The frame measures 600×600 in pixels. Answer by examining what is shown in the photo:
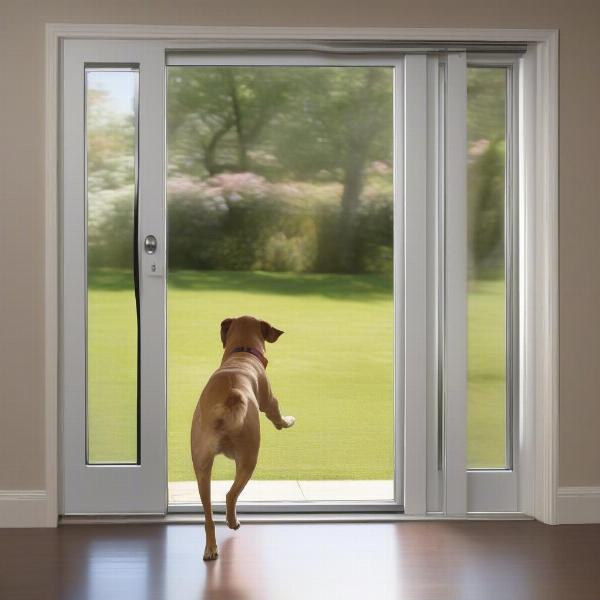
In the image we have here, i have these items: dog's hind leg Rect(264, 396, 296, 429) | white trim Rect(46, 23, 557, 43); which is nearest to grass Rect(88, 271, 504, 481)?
dog's hind leg Rect(264, 396, 296, 429)

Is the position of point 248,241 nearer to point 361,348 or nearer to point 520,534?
point 361,348

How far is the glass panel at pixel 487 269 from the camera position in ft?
12.3

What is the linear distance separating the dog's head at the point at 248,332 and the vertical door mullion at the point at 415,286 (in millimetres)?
620

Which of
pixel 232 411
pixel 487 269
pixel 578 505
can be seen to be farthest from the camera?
pixel 487 269

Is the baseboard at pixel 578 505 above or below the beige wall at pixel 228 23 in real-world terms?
below

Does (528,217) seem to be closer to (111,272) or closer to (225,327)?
(225,327)

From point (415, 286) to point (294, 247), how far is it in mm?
2655

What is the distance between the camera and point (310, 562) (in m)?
3.10

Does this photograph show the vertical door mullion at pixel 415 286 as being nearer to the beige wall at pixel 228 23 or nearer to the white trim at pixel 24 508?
the beige wall at pixel 228 23

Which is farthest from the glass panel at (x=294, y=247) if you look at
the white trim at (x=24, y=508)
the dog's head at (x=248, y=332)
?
the dog's head at (x=248, y=332)

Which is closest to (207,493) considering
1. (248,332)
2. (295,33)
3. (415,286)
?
(248,332)

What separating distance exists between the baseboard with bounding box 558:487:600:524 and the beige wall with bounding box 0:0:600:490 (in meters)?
0.04

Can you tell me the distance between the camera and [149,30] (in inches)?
141

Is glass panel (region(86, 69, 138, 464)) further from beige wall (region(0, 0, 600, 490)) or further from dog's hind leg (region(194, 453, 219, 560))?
dog's hind leg (region(194, 453, 219, 560))
